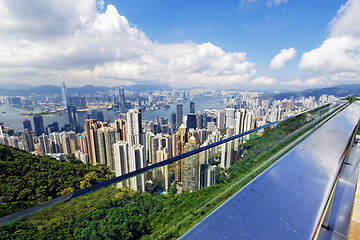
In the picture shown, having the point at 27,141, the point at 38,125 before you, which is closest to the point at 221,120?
the point at 27,141

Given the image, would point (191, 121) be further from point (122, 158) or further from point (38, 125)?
point (38, 125)

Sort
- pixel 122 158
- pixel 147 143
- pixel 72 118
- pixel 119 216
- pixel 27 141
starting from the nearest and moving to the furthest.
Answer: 1. pixel 119 216
2. pixel 122 158
3. pixel 147 143
4. pixel 27 141
5. pixel 72 118

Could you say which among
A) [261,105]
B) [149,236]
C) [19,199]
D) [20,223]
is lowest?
[19,199]

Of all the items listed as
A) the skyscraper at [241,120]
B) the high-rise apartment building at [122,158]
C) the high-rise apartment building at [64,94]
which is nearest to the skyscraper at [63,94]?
the high-rise apartment building at [64,94]

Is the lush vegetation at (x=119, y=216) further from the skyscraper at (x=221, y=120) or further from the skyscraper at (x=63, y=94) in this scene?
the skyscraper at (x=63, y=94)

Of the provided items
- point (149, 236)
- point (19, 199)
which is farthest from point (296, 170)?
point (19, 199)

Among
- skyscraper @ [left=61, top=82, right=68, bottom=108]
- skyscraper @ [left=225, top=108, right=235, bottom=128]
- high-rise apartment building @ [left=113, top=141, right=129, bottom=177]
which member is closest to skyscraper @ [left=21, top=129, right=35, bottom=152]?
high-rise apartment building @ [left=113, top=141, right=129, bottom=177]

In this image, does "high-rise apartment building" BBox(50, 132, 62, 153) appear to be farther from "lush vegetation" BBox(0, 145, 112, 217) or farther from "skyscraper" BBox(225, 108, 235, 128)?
"skyscraper" BBox(225, 108, 235, 128)

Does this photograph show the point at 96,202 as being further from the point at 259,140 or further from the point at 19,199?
the point at 19,199
